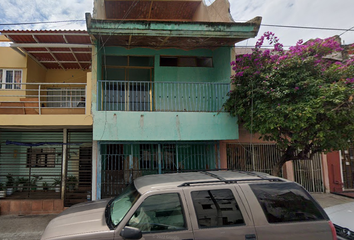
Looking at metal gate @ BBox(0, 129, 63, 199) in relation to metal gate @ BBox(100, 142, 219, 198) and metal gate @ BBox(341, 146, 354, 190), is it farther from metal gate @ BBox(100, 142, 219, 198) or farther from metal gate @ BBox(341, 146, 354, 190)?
metal gate @ BBox(341, 146, 354, 190)

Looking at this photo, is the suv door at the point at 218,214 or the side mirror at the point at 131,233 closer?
the side mirror at the point at 131,233

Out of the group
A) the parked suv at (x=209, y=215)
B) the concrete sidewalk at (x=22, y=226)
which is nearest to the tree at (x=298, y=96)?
the concrete sidewalk at (x=22, y=226)

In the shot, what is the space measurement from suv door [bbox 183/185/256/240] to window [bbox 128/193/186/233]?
161mm

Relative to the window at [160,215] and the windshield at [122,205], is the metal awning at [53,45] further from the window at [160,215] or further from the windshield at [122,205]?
the window at [160,215]

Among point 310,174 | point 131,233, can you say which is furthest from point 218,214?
point 310,174

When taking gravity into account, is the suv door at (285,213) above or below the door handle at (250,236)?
above

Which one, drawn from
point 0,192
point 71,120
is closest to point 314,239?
point 71,120

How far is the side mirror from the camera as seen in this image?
2.55 meters

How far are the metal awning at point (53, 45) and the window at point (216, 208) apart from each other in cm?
653

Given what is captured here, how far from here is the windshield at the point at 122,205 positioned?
9.53 feet

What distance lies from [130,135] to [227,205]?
3.83 metres

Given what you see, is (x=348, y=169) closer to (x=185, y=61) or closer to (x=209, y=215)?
(x=185, y=61)

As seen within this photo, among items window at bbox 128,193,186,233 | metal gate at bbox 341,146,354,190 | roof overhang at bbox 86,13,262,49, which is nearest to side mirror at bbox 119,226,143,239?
window at bbox 128,193,186,233

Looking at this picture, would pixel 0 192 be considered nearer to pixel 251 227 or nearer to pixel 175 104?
pixel 175 104
